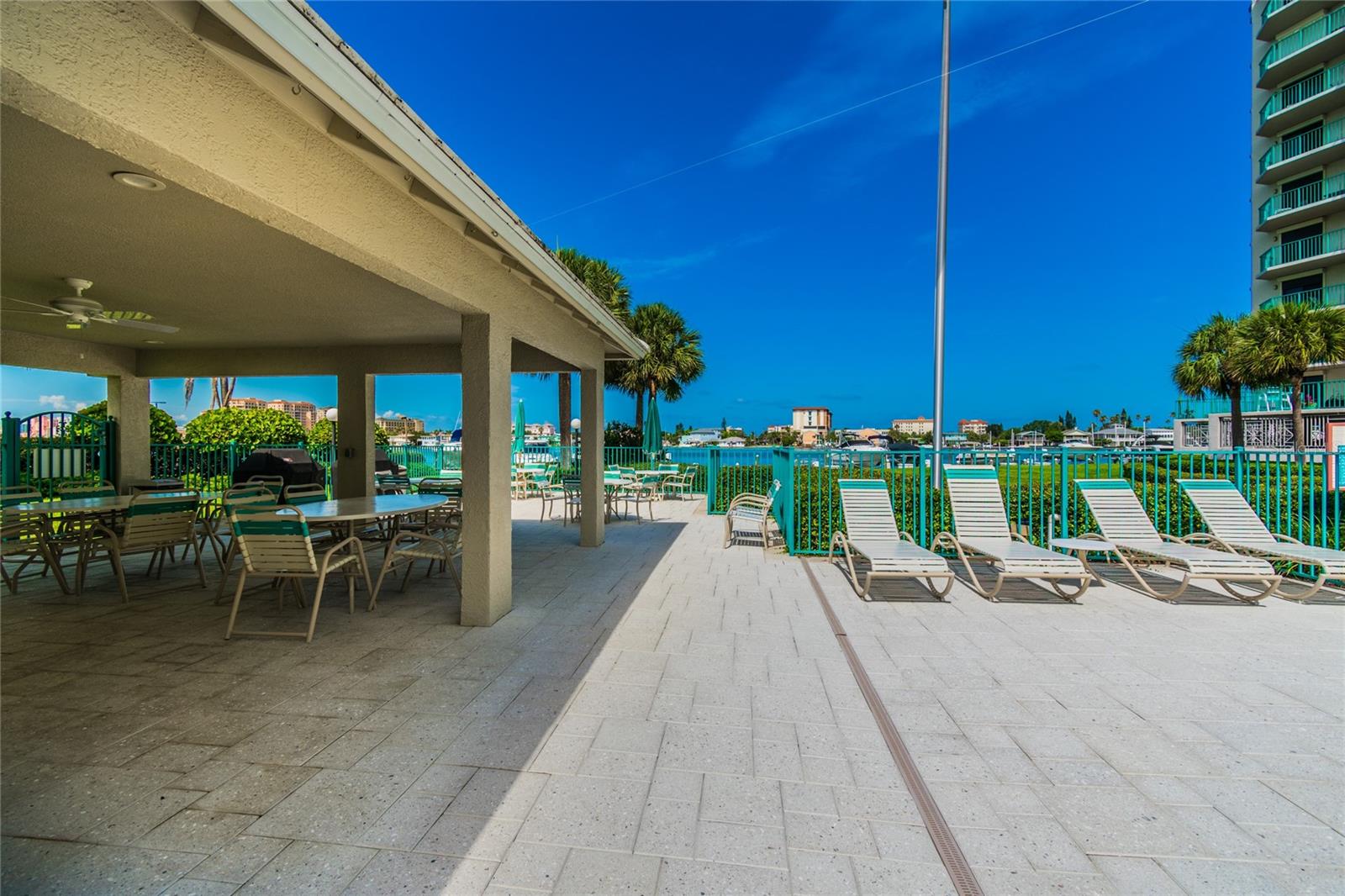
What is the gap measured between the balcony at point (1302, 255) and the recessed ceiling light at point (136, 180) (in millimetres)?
38262

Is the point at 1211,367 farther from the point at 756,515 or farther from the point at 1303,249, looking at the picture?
the point at 756,515

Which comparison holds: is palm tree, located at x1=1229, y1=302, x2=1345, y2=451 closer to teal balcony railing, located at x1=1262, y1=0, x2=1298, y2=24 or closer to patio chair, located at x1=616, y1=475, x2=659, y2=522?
patio chair, located at x1=616, y1=475, x2=659, y2=522

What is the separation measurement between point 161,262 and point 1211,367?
2941cm

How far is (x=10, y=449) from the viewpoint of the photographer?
8094 mm

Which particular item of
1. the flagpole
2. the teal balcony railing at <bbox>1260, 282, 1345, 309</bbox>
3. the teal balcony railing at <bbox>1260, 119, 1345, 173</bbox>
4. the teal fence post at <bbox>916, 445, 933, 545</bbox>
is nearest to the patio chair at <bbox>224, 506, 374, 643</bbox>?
the teal fence post at <bbox>916, 445, 933, 545</bbox>

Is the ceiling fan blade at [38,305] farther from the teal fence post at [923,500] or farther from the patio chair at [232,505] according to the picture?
the teal fence post at [923,500]

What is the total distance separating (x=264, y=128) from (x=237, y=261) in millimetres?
2577

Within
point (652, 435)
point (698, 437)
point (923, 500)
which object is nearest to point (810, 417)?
point (698, 437)

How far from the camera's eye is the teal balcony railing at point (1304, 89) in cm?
2433

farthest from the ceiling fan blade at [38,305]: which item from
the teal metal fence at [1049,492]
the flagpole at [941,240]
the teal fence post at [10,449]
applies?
the flagpole at [941,240]

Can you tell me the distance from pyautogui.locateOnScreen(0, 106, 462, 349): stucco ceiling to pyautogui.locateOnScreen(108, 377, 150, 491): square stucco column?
5.38 feet

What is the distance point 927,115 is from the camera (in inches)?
439

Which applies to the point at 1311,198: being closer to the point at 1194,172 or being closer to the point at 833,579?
the point at 1194,172

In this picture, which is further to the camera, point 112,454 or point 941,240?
point 941,240
